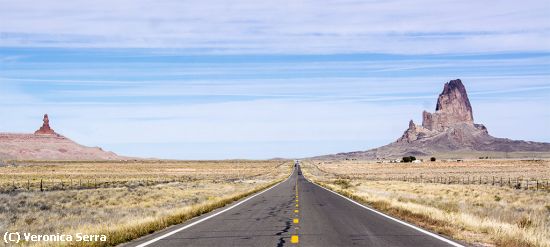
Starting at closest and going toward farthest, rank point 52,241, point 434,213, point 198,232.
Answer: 1. point 52,241
2. point 198,232
3. point 434,213

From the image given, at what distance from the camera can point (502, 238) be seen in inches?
500

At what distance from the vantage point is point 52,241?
42.7 ft

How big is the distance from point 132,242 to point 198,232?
2341mm

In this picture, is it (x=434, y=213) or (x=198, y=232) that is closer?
(x=198, y=232)

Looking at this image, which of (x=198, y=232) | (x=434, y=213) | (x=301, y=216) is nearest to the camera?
(x=198, y=232)

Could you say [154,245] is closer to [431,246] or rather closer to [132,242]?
[132,242]

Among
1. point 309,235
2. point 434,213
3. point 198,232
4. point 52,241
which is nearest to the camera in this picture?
point 52,241

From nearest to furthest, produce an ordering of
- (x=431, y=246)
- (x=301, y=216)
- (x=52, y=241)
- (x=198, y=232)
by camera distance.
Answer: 1. (x=431, y=246)
2. (x=52, y=241)
3. (x=198, y=232)
4. (x=301, y=216)

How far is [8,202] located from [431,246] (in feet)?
87.0

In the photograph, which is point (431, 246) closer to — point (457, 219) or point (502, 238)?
point (502, 238)

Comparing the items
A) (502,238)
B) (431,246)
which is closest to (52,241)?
(431,246)

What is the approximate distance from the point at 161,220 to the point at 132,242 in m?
4.32

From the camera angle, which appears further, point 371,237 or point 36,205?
point 36,205

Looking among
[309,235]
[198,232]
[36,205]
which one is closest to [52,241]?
[198,232]
